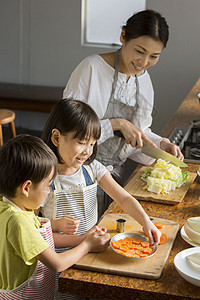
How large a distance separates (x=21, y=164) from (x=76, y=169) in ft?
2.06

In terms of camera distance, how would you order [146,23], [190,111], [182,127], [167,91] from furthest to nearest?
1. [167,91]
2. [190,111]
3. [182,127]
4. [146,23]

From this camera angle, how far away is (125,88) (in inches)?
105

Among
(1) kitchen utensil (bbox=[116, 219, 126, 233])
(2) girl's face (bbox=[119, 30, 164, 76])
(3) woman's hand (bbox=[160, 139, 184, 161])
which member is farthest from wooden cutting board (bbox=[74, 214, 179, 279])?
(2) girl's face (bbox=[119, 30, 164, 76])

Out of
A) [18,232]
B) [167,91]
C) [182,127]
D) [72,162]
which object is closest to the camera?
[18,232]

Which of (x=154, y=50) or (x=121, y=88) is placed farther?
(x=121, y=88)

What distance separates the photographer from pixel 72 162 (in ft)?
6.38

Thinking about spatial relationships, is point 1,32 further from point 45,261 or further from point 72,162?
point 45,261

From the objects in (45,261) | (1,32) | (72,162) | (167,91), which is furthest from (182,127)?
Answer: (1,32)

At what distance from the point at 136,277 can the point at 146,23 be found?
4.49ft

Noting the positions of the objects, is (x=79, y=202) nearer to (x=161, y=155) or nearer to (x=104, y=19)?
(x=161, y=155)

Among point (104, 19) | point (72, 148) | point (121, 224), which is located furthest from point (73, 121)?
point (104, 19)

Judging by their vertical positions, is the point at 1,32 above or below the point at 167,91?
above

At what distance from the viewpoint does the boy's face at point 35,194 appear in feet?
4.94

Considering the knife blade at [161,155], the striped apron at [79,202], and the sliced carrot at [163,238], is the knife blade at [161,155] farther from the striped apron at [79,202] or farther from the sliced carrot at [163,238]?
the sliced carrot at [163,238]
